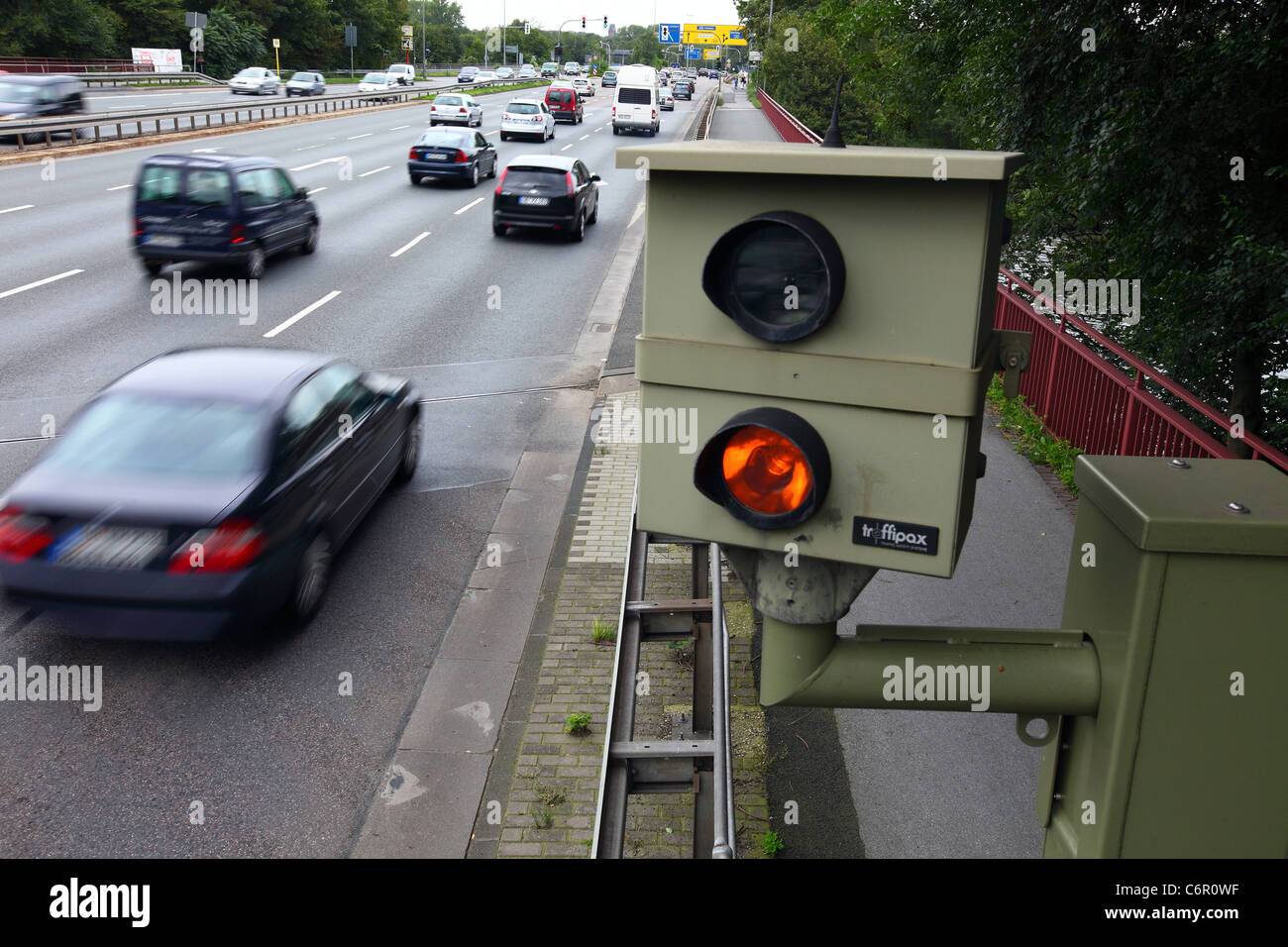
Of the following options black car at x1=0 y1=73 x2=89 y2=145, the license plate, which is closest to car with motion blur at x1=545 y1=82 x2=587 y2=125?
black car at x1=0 y1=73 x2=89 y2=145

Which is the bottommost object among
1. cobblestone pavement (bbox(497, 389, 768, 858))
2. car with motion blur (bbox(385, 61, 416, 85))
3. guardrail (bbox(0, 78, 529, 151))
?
cobblestone pavement (bbox(497, 389, 768, 858))

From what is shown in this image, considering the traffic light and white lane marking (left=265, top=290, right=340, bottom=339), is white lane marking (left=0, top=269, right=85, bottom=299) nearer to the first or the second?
white lane marking (left=265, top=290, right=340, bottom=339)

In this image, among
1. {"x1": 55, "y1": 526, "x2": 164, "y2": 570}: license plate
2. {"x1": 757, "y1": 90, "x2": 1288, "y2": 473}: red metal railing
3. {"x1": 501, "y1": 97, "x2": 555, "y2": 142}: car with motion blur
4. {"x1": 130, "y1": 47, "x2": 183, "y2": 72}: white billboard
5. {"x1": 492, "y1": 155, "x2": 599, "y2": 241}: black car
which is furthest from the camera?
{"x1": 130, "y1": 47, "x2": 183, "y2": 72}: white billboard

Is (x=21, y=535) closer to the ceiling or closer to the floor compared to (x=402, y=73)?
closer to the floor

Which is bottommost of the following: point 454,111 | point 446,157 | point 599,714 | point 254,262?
point 599,714

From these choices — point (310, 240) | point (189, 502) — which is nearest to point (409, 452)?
point (189, 502)

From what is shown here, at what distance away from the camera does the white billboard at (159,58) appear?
7069cm

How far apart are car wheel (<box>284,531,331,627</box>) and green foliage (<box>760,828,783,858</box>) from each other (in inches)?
142

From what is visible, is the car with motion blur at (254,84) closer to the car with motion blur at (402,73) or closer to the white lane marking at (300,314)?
the car with motion blur at (402,73)

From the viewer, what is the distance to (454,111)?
46.7 m

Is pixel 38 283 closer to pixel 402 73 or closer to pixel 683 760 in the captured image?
pixel 683 760

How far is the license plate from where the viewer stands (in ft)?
20.9

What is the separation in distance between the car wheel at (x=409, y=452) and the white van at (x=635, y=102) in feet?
140

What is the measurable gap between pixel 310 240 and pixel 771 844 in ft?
58.5
